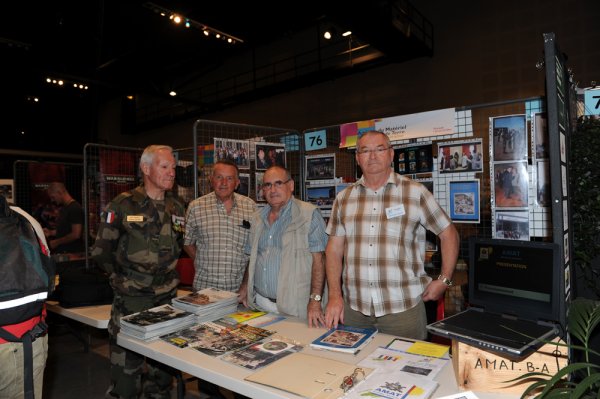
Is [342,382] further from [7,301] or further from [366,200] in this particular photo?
[7,301]

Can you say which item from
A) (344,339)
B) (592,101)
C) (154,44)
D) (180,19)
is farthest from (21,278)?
(154,44)

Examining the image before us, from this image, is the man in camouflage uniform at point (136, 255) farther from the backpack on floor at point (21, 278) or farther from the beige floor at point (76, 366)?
the beige floor at point (76, 366)

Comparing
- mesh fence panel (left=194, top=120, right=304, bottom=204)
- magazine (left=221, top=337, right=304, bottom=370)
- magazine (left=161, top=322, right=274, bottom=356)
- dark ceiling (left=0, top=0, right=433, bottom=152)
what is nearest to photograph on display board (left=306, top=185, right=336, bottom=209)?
mesh fence panel (left=194, top=120, right=304, bottom=204)

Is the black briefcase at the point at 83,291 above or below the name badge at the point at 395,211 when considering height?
below

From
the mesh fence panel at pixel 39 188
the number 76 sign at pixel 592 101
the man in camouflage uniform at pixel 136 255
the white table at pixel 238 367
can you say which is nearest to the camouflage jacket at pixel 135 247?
the man in camouflage uniform at pixel 136 255

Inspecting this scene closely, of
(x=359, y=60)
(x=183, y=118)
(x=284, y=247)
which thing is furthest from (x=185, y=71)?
(x=284, y=247)

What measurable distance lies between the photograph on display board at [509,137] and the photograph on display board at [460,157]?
10 cm

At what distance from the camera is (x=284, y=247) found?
2260 millimetres

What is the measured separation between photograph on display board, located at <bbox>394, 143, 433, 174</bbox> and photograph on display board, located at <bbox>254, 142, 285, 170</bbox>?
1013 millimetres

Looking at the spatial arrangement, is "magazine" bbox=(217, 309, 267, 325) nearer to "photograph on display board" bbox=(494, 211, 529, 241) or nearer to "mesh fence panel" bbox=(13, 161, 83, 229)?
"photograph on display board" bbox=(494, 211, 529, 241)

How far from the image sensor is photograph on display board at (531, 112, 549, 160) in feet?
7.63

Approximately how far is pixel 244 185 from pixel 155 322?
1720 millimetres

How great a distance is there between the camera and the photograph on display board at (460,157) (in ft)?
8.27

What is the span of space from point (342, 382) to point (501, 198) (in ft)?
5.56
